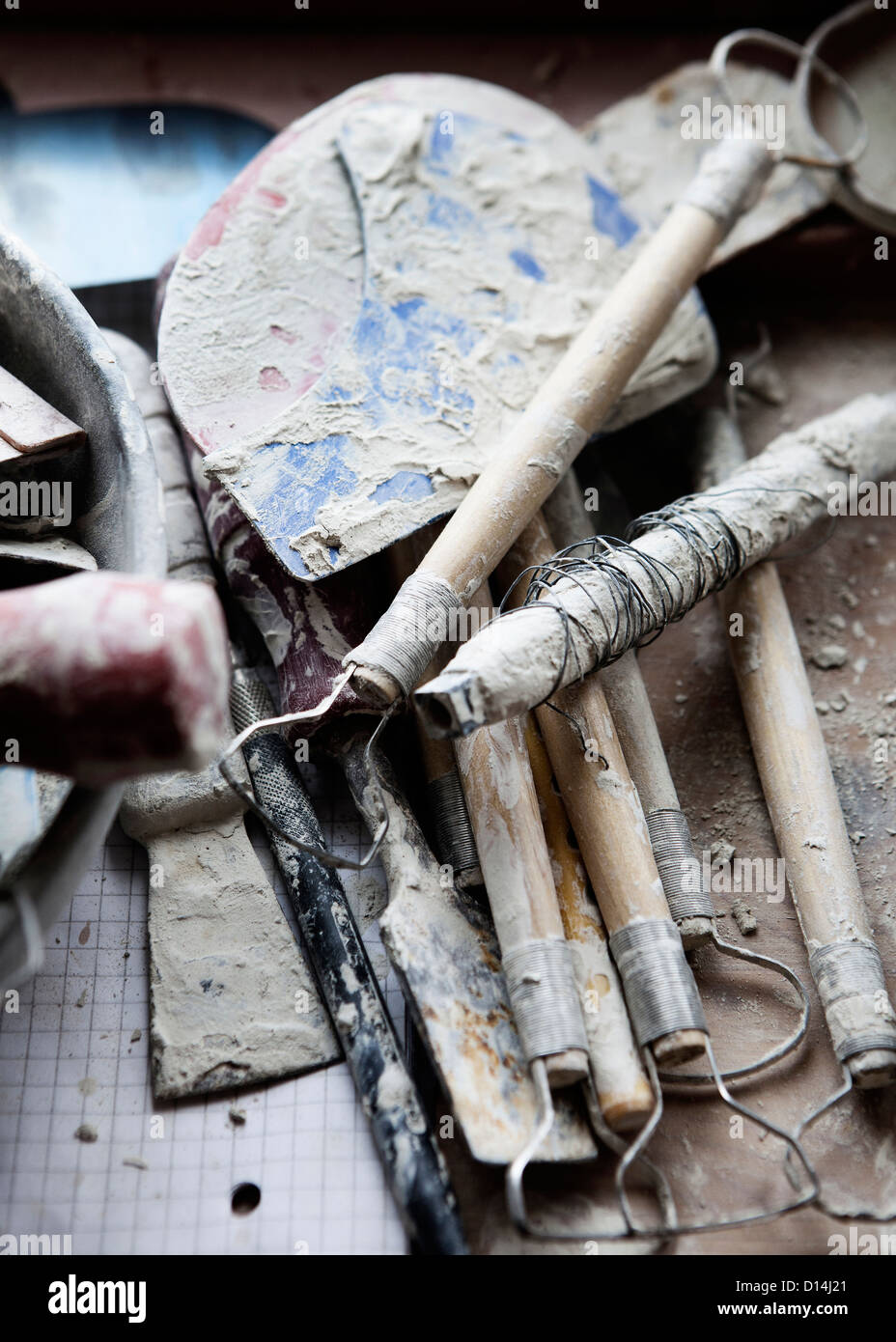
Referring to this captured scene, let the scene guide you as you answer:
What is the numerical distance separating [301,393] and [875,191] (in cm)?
155

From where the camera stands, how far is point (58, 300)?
1821 millimetres

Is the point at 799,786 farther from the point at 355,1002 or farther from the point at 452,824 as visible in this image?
the point at 355,1002

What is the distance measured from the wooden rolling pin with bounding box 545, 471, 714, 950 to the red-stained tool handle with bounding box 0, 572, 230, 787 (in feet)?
2.65

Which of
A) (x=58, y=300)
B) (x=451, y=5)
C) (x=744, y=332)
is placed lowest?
(x=744, y=332)

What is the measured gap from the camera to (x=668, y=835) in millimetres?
1910

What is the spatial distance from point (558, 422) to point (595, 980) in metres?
0.99

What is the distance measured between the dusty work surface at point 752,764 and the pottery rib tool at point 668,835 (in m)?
0.06

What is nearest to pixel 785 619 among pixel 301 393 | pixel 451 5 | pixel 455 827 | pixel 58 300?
pixel 455 827

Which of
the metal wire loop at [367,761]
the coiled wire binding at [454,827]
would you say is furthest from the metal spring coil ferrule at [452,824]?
the metal wire loop at [367,761]

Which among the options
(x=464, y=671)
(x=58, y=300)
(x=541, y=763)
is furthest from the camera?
(x=541, y=763)

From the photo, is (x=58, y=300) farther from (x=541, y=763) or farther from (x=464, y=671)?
(x=541, y=763)

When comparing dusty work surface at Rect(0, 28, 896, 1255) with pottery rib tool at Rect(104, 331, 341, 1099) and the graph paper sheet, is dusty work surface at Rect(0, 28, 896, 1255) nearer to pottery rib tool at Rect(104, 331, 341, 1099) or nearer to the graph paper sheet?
the graph paper sheet

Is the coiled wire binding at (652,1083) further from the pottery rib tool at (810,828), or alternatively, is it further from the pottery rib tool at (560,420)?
the pottery rib tool at (560,420)

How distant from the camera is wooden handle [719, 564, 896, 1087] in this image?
1778 mm
